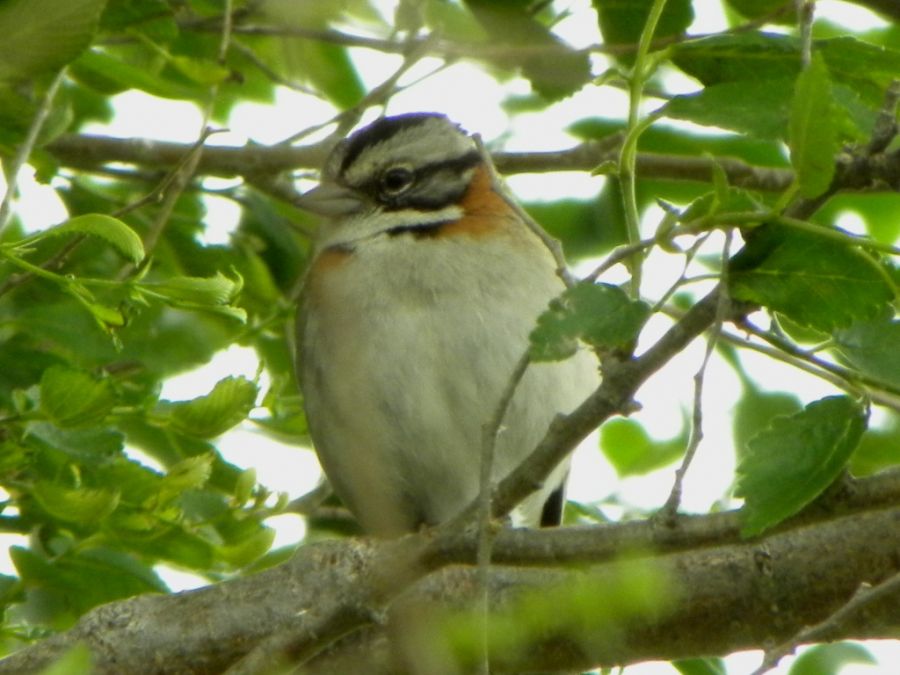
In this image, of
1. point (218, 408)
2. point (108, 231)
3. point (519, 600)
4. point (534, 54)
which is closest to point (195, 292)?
point (108, 231)

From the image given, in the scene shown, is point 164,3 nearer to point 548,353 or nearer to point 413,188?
point 413,188

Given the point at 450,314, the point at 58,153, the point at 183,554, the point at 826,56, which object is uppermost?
the point at 58,153

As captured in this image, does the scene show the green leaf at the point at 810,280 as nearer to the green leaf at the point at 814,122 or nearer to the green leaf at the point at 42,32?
the green leaf at the point at 814,122

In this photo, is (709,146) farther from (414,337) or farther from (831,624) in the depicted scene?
(831,624)

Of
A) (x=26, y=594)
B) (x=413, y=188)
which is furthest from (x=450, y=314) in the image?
(x=26, y=594)

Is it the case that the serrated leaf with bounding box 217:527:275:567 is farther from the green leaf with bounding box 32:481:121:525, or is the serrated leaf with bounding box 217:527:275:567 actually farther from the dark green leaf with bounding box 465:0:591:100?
the dark green leaf with bounding box 465:0:591:100

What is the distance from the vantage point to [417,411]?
4.60 metres

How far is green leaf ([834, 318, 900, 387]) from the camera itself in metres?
2.40

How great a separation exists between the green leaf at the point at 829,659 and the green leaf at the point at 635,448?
0.83m

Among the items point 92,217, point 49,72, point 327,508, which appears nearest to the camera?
point 92,217

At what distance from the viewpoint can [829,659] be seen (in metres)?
3.94

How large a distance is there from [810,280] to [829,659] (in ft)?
6.03

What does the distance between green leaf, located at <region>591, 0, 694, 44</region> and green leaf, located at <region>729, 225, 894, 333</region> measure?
183 cm

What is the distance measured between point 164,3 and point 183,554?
129 centimetres
